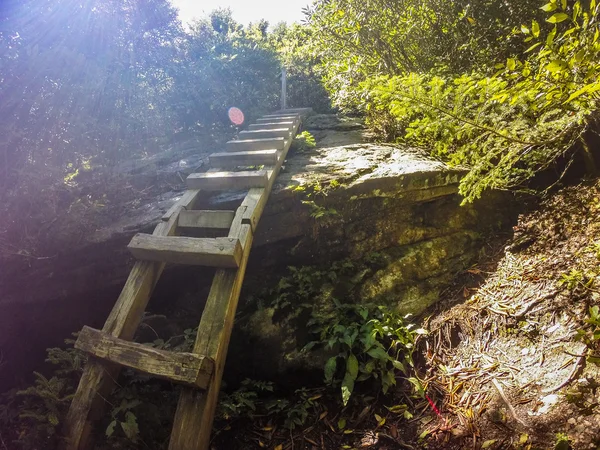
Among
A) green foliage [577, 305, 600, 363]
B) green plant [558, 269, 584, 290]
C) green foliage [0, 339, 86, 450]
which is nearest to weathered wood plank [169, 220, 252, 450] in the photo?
green foliage [0, 339, 86, 450]

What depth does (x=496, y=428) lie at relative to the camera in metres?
2.11

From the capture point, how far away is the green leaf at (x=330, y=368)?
275 centimetres

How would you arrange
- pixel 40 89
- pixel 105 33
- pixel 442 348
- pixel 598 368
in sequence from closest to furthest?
1. pixel 598 368
2. pixel 442 348
3. pixel 40 89
4. pixel 105 33

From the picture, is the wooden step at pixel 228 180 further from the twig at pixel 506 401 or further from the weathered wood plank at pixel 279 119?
the weathered wood plank at pixel 279 119

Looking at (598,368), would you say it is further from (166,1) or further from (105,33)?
(166,1)

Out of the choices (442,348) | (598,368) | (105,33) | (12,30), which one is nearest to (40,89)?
(12,30)

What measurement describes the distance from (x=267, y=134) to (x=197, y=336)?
3871 mm

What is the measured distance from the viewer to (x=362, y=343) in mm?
2912

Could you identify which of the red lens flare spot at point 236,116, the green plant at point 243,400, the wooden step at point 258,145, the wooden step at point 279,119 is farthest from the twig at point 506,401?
the red lens flare spot at point 236,116

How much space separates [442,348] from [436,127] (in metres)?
1.97

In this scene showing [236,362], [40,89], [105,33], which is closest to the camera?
[236,362]

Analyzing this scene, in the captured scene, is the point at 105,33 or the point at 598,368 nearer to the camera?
the point at 598,368

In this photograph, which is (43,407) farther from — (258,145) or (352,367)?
(258,145)

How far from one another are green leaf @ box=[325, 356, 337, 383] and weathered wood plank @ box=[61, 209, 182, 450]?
1.72 meters
